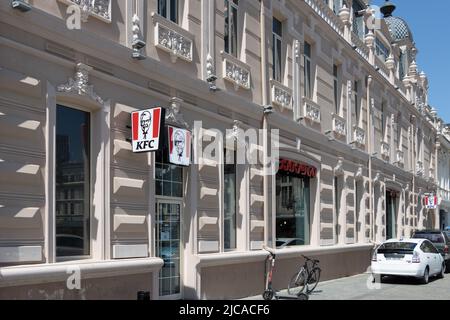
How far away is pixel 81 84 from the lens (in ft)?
32.5

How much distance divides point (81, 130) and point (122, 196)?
1413 millimetres

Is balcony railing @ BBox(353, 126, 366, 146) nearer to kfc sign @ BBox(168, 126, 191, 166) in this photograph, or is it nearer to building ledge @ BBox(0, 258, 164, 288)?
kfc sign @ BBox(168, 126, 191, 166)

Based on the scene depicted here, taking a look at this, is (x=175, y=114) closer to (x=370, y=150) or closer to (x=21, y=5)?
(x=21, y=5)

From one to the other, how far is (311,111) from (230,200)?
6.06m

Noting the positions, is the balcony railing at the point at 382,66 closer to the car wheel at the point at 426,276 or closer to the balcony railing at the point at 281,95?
the balcony railing at the point at 281,95

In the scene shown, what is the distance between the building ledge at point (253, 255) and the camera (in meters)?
12.7

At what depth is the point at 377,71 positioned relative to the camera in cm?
2675

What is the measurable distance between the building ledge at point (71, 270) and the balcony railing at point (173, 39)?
4274 mm

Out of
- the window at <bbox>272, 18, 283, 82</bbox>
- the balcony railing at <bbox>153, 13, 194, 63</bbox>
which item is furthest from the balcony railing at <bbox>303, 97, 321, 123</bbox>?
the balcony railing at <bbox>153, 13, 194, 63</bbox>

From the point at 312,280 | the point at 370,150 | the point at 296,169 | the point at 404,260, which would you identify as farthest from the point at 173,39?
the point at 370,150

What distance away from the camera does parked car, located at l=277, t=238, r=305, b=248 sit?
56.0 feet

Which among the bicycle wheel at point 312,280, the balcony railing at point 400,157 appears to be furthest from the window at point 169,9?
the balcony railing at point 400,157
